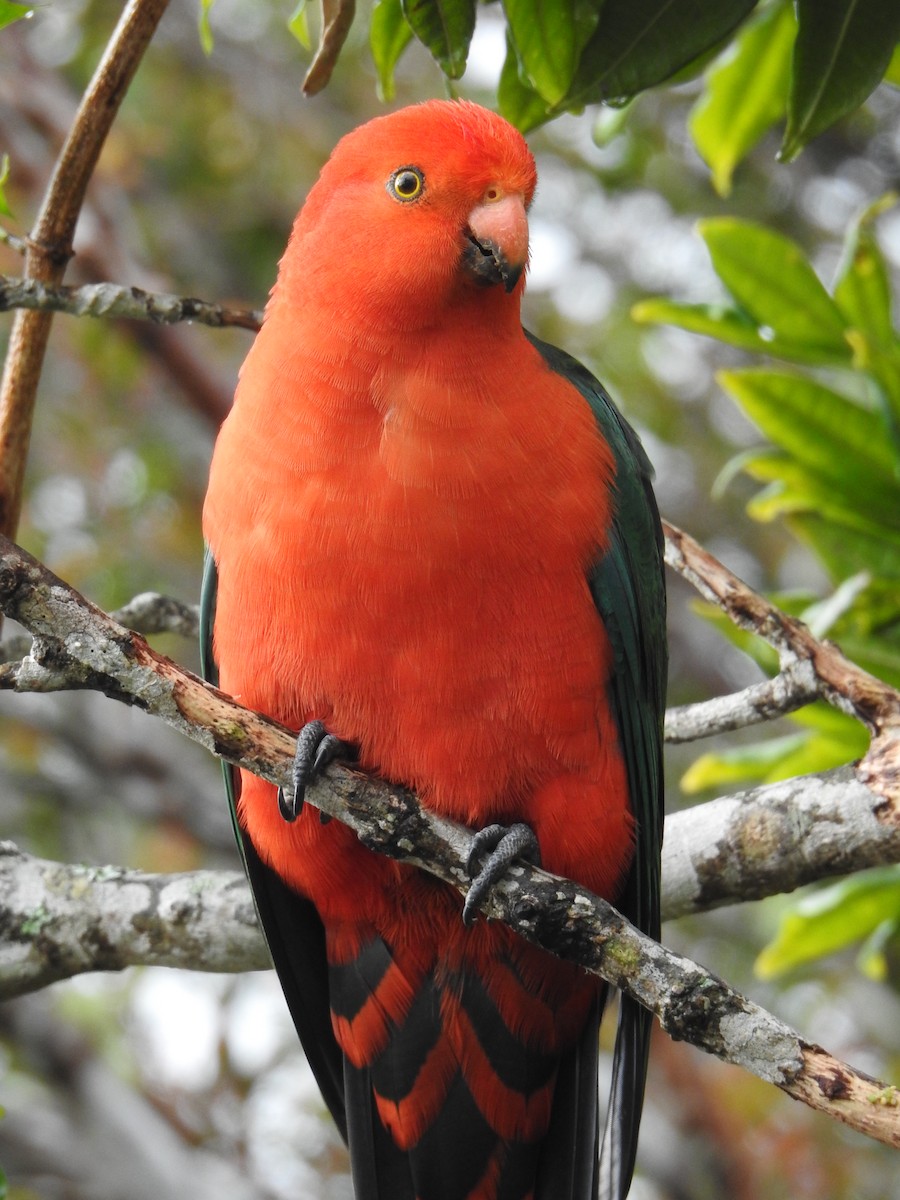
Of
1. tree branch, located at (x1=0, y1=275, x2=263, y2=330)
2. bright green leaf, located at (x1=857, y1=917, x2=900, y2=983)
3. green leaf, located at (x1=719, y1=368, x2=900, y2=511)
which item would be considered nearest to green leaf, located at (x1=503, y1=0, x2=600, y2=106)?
tree branch, located at (x1=0, y1=275, x2=263, y2=330)

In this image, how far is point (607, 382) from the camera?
7.69 m

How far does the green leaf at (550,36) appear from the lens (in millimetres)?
2326

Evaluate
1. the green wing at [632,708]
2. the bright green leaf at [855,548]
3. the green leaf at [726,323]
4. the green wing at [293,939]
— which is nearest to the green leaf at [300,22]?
the green wing at [632,708]

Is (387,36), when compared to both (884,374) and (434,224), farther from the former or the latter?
(884,374)

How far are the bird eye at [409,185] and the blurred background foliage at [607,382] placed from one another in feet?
0.78

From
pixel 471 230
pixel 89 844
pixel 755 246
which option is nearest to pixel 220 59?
pixel 89 844

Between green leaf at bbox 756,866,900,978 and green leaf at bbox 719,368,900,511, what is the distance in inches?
37.4

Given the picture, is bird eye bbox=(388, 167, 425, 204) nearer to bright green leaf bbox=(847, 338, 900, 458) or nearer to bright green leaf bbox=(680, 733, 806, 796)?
bright green leaf bbox=(847, 338, 900, 458)

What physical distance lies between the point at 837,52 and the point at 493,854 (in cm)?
164

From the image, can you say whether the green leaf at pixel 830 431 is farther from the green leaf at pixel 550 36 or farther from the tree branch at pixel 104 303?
the tree branch at pixel 104 303

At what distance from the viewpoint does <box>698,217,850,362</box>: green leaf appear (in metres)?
3.31

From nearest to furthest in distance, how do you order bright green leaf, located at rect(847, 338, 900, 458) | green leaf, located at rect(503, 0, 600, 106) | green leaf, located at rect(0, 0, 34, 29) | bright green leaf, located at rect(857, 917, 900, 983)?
1. green leaf, located at rect(0, 0, 34, 29)
2. green leaf, located at rect(503, 0, 600, 106)
3. bright green leaf, located at rect(847, 338, 900, 458)
4. bright green leaf, located at rect(857, 917, 900, 983)

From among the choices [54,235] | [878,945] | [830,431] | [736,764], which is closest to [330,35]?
[54,235]

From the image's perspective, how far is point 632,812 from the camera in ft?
8.86
